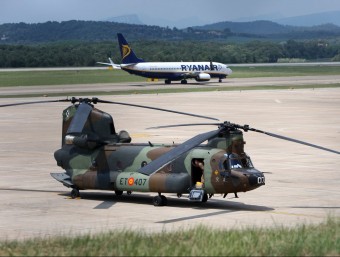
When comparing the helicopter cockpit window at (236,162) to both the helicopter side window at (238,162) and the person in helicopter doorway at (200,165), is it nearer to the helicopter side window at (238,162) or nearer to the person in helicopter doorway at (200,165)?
the helicopter side window at (238,162)

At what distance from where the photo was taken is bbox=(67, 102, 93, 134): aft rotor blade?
3177 centimetres

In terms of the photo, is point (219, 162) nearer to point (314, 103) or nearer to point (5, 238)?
point (5, 238)

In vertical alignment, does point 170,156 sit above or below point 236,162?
above

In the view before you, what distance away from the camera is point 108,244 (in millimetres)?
21156

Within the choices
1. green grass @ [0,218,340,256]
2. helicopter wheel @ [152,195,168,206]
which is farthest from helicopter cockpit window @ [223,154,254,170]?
green grass @ [0,218,340,256]

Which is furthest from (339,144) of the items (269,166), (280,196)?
(280,196)

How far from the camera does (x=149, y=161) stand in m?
30.3

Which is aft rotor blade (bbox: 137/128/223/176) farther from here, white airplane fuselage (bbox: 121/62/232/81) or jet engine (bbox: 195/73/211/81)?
white airplane fuselage (bbox: 121/62/232/81)

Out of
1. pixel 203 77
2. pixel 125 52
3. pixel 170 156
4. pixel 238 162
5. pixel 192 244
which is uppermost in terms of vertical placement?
pixel 170 156

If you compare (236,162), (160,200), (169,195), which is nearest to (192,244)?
(236,162)

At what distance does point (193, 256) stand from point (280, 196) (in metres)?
13.4

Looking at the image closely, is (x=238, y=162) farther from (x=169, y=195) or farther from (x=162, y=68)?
(x=162, y=68)

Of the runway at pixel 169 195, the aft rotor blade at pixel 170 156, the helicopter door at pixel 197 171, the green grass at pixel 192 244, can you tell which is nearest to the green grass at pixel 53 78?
the runway at pixel 169 195

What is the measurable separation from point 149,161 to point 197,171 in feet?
4.97
